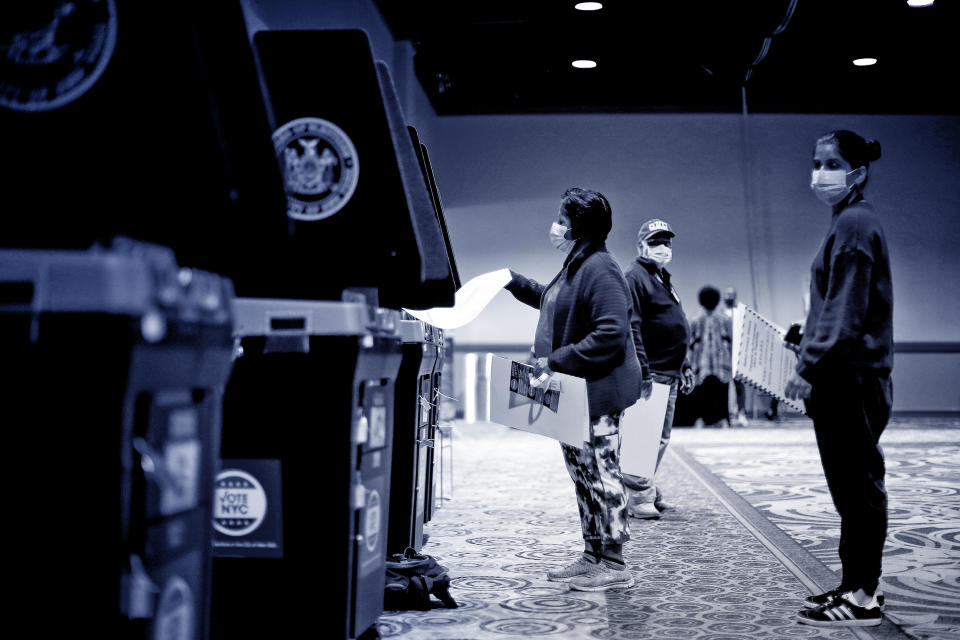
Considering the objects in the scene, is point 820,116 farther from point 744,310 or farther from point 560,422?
point 560,422

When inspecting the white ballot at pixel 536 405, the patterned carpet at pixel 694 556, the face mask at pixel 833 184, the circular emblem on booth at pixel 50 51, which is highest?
the face mask at pixel 833 184

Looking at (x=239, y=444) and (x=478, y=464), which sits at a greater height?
(x=239, y=444)

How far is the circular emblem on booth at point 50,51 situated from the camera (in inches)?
63.0

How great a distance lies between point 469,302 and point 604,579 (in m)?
1.21

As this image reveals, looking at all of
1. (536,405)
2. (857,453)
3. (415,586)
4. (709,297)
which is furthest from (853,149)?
(709,297)

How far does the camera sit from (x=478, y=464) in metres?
7.45

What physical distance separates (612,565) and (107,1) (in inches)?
101

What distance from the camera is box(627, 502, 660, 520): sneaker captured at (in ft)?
16.1

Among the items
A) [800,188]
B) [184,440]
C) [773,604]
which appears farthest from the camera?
[800,188]

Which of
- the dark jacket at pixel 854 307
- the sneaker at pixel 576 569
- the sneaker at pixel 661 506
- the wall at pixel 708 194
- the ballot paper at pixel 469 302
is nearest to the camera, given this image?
the dark jacket at pixel 854 307

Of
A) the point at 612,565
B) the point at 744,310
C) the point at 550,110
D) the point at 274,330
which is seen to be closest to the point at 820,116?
the point at 550,110

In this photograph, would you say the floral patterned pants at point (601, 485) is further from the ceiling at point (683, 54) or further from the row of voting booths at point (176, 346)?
the ceiling at point (683, 54)

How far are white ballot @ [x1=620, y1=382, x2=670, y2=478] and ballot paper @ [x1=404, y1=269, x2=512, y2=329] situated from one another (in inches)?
33.1

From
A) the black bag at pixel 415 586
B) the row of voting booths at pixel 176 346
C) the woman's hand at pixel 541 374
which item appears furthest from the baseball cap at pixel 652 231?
the row of voting booths at pixel 176 346
